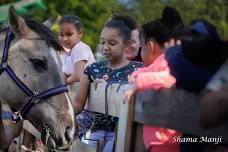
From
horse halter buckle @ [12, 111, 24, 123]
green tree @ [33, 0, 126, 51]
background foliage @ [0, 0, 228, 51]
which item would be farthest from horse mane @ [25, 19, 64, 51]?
green tree @ [33, 0, 126, 51]

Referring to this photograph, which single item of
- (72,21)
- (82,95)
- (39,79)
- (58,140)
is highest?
(72,21)

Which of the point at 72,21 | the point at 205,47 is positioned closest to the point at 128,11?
the point at 72,21

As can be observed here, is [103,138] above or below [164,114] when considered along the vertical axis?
below

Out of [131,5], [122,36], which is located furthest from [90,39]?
[122,36]

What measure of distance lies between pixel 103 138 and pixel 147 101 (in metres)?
1.45

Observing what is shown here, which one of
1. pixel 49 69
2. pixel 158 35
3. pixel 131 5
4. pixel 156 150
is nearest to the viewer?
pixel 156 150

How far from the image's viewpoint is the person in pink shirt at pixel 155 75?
3207 mm

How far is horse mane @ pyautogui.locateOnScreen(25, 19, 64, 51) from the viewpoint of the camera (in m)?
4.61

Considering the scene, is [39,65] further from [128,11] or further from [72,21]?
[128,11]

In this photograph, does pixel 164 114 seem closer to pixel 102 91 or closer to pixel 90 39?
pixel 102 91

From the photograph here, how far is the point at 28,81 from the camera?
4531 millimetres

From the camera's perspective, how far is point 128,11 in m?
39.1

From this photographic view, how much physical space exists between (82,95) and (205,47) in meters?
2.19

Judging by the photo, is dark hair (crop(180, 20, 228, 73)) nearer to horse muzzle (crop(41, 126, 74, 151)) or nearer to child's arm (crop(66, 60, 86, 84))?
horse muzzle (crop(41, 126, 74, 151))
